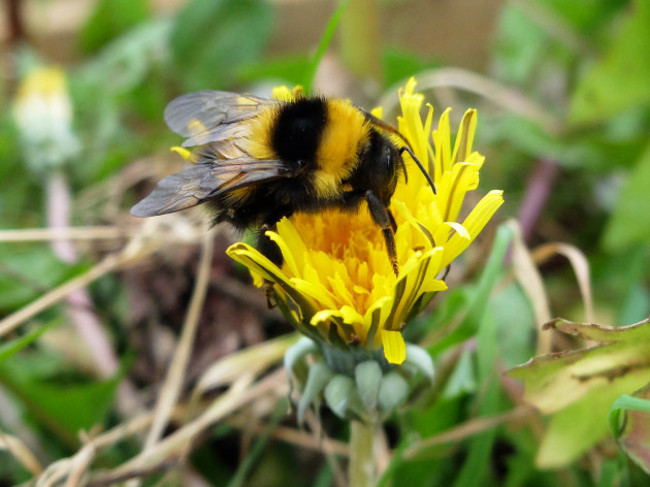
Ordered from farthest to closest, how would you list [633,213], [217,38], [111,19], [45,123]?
[111,19] → [217,38] → [45,123] → [633,213]

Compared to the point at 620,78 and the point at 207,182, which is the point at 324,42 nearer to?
the point at 207,182

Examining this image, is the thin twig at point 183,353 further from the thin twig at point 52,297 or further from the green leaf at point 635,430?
the green leaf at point 635,430

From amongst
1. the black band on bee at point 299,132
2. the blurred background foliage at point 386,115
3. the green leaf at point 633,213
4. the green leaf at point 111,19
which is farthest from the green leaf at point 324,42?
the green leaf at point 111,19

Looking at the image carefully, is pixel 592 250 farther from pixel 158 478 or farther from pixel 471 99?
pixel 158 478

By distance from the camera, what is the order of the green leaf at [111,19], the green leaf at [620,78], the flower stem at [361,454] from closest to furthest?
1. the flower stem at [361,454]
2. the green leaf at [620,78]
3. the green leaf at [111,19]

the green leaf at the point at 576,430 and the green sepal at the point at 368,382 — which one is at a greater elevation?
the green sepal at the point at 368,382

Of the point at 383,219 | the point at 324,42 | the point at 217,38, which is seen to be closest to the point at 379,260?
the point at 383,219

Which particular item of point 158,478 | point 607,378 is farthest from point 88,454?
point 607,378
